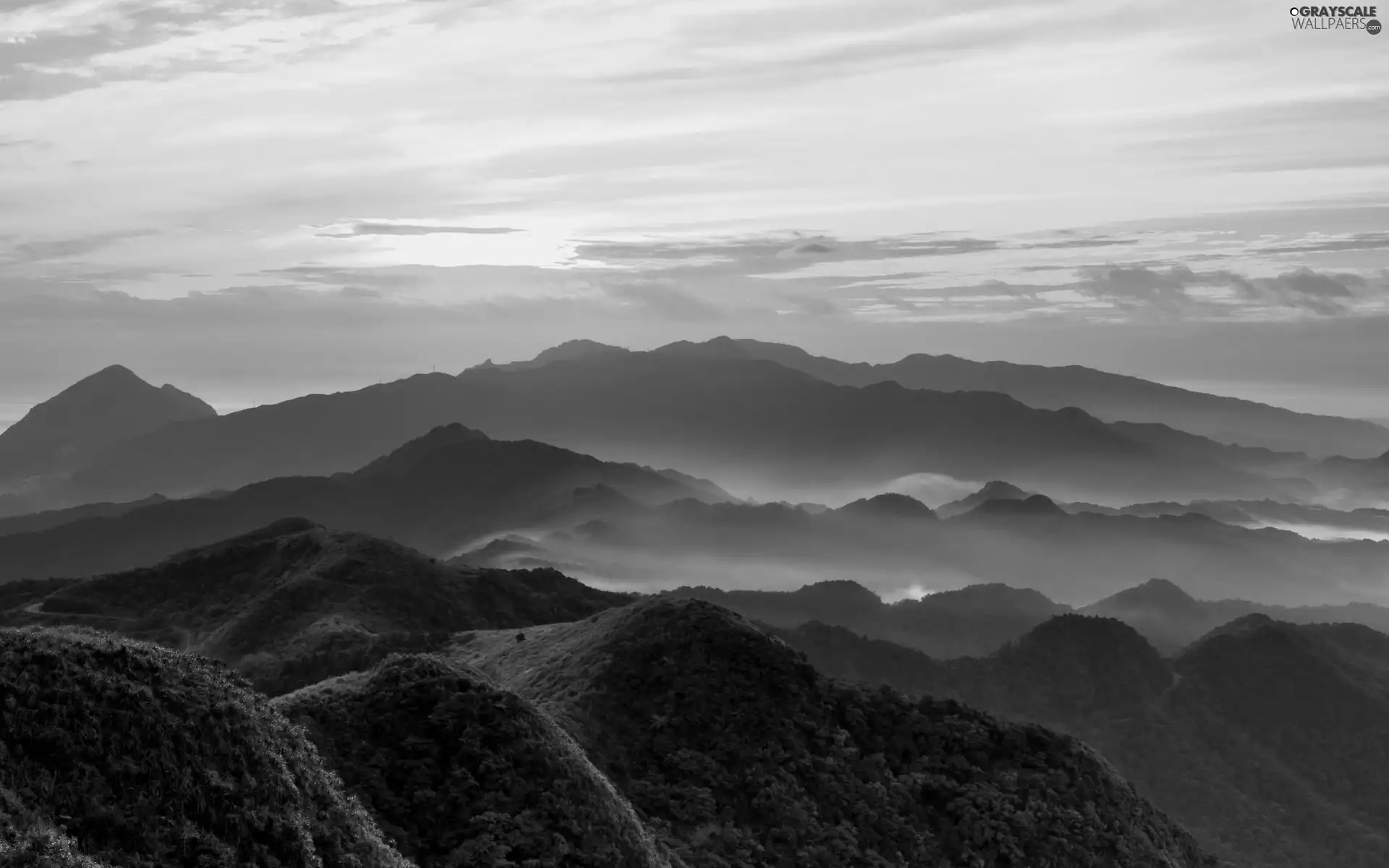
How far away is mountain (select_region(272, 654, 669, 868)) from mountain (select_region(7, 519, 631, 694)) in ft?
145

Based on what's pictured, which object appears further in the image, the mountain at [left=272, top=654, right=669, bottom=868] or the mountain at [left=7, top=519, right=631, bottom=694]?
the mountain at [left=7, top=519, right=631, bottom=694]

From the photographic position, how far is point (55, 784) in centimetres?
2945

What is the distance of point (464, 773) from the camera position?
47844 millimetres

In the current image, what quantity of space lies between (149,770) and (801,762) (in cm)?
3991

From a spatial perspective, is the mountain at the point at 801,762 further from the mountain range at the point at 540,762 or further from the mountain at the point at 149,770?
the mountain at the point at 149,770

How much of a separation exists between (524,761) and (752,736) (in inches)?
798

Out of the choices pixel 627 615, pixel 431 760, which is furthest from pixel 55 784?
pixel 627 615

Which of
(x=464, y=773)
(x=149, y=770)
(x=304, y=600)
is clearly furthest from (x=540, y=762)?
(x=304, y=600)

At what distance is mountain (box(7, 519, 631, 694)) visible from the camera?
105m

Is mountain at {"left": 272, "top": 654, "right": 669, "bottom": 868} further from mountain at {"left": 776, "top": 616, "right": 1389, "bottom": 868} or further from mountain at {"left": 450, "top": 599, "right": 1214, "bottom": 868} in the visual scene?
mountain at {"left": 776, "top": 616, "right": 1389, "bottom": 868}

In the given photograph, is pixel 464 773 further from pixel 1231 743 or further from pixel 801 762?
pixel 1231 743

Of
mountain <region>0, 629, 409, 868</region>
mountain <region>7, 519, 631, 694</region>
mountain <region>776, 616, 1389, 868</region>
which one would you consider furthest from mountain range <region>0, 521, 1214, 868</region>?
mountain <region>776, 616, 1389, 868</region>

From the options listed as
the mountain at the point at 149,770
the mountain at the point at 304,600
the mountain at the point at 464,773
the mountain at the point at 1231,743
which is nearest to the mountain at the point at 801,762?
the mountain at the point at 464,773

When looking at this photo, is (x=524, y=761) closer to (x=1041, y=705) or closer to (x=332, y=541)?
(x=332, y=541)
